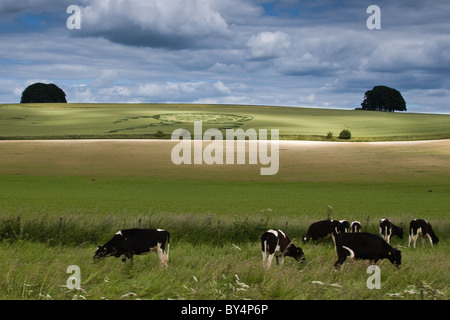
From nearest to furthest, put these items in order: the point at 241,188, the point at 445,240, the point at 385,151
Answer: the point at 445,240 → the point at 241,188 → the point at 385,151

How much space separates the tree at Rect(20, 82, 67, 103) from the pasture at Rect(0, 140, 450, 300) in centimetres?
10303

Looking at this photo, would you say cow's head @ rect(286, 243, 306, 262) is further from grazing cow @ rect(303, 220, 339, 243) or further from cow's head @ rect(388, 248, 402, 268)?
grazing cow @ rect(303, 220, 339, 243)

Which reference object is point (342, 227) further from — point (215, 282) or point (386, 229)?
point (215, 282)

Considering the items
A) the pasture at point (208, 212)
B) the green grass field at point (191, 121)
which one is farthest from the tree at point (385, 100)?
the pasture at point (208, 212)

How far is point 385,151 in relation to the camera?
76188 mm

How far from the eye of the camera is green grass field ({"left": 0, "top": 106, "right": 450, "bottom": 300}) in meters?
10.7

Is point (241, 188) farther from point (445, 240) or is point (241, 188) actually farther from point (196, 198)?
point (445, 240)

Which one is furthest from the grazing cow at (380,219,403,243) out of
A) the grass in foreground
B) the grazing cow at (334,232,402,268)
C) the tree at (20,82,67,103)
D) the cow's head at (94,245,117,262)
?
the tree at (20,82,67,103)

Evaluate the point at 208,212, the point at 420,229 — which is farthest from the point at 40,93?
the point at 420,229

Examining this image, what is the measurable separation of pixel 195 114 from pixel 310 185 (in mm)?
68076

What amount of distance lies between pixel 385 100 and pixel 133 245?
152 meters

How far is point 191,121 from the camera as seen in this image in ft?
350

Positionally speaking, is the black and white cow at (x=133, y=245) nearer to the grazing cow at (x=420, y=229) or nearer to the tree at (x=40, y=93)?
the grazing cow at (x=420, y=229)

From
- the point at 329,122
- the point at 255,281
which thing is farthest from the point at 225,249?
the point at 329,122
